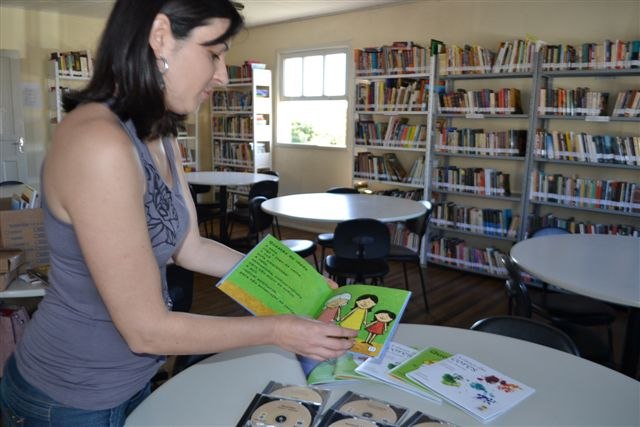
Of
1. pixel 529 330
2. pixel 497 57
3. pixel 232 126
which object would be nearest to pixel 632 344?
pixel 529 330

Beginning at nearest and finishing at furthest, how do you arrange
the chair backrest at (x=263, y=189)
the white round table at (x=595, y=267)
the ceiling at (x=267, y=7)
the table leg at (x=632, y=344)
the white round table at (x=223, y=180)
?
the white round table at (x=595, y=267) < the table leg at (x=632, y=344) < the chair backrest at (x=263, y=189) < the white round table at (x=223, y=180) < the ceiling at (x=267, y=7)

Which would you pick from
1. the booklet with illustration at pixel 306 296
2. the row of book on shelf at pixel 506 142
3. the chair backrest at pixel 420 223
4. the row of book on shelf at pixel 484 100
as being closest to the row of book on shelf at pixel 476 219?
the row of book on shelf at pixel 506 142

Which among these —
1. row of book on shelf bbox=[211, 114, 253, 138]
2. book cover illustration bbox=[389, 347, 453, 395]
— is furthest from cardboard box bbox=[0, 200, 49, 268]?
row of book on shelf bbox=[211, 114, 253, 138]

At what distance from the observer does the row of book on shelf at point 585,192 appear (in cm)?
403

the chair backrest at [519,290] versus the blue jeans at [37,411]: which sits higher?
the blue jeans at [37,411]

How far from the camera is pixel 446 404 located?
102cm

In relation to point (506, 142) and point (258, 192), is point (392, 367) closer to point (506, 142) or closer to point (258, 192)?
point (258, 192)

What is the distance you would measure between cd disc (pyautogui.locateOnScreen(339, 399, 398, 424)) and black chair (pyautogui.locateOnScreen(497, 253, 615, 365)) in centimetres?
159

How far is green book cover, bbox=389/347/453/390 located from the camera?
3.56ft

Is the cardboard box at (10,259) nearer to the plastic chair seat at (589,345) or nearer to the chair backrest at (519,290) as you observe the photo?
the chair backrest at (519,290)

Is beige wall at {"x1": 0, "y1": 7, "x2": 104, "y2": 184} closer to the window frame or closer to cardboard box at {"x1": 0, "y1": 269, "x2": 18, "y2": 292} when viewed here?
the window frame

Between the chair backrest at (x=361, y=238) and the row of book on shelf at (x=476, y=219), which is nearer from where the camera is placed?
the chair backrest at (x=361, y=238)

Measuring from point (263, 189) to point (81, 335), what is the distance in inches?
157

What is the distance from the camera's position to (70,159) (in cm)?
75
